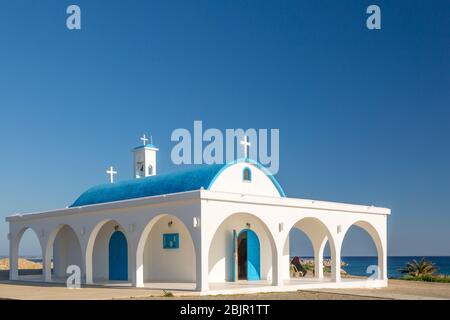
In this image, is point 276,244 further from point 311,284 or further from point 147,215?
point 147,215

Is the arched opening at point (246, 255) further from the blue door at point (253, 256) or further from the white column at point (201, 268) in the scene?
the white column at point (201, 268)

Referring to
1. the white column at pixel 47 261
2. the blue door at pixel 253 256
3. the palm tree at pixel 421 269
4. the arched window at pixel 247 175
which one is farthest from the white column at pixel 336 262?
the palm tree at pixel 421 269

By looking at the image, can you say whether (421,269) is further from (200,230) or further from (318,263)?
(200,230)

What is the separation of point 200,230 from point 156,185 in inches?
212

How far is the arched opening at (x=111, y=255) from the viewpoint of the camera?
2503 centimetres

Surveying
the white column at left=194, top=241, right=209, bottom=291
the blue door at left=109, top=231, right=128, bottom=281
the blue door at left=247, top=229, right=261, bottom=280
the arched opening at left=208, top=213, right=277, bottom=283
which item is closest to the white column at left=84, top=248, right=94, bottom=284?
the blue door at left=109, top=231, right=128, bottom=281

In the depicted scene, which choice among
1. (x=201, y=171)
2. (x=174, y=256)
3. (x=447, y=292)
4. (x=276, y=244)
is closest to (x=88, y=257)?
(x=174, y=256)

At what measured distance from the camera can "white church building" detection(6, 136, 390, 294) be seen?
2008cm

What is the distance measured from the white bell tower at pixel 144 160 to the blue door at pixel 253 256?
260 inches

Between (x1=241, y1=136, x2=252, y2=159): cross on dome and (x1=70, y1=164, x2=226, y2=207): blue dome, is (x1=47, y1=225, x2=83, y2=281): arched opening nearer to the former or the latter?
(x1=70, y1=164, x2=226, y2=207): blue dome

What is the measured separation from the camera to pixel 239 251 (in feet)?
78.0

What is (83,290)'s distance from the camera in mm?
20641
